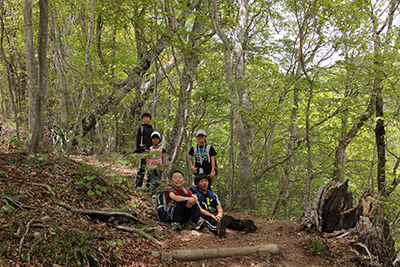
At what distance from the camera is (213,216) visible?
4840 millimetres

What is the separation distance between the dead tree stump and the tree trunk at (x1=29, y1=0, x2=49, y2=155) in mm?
4809

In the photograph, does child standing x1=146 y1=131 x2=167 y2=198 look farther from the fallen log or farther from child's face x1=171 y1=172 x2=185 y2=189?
the fallen log

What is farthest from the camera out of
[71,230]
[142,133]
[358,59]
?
[358,59]

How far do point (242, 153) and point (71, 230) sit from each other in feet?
17.3

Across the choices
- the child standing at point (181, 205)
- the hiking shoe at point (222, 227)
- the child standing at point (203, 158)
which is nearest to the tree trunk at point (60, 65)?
the child standing at point (203, 158)

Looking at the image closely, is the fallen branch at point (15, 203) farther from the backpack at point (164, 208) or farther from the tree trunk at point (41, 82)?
the backpack at point (164, 208)

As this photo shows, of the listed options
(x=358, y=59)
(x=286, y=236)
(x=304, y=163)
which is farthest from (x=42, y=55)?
(x=304, y=163)

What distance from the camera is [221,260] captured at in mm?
3557

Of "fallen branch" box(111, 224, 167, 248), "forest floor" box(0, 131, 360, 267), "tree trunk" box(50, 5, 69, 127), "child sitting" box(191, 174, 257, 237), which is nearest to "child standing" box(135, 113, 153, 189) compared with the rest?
"forest floor" box(0, 131, 360, 267)

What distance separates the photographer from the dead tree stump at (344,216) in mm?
3855

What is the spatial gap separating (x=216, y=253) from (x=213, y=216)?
48.8 inches

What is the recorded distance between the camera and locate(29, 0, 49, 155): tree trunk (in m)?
4.24

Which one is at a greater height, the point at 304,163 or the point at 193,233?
the point at 304,163

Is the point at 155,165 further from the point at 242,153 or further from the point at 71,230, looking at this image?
the point at 242,153
